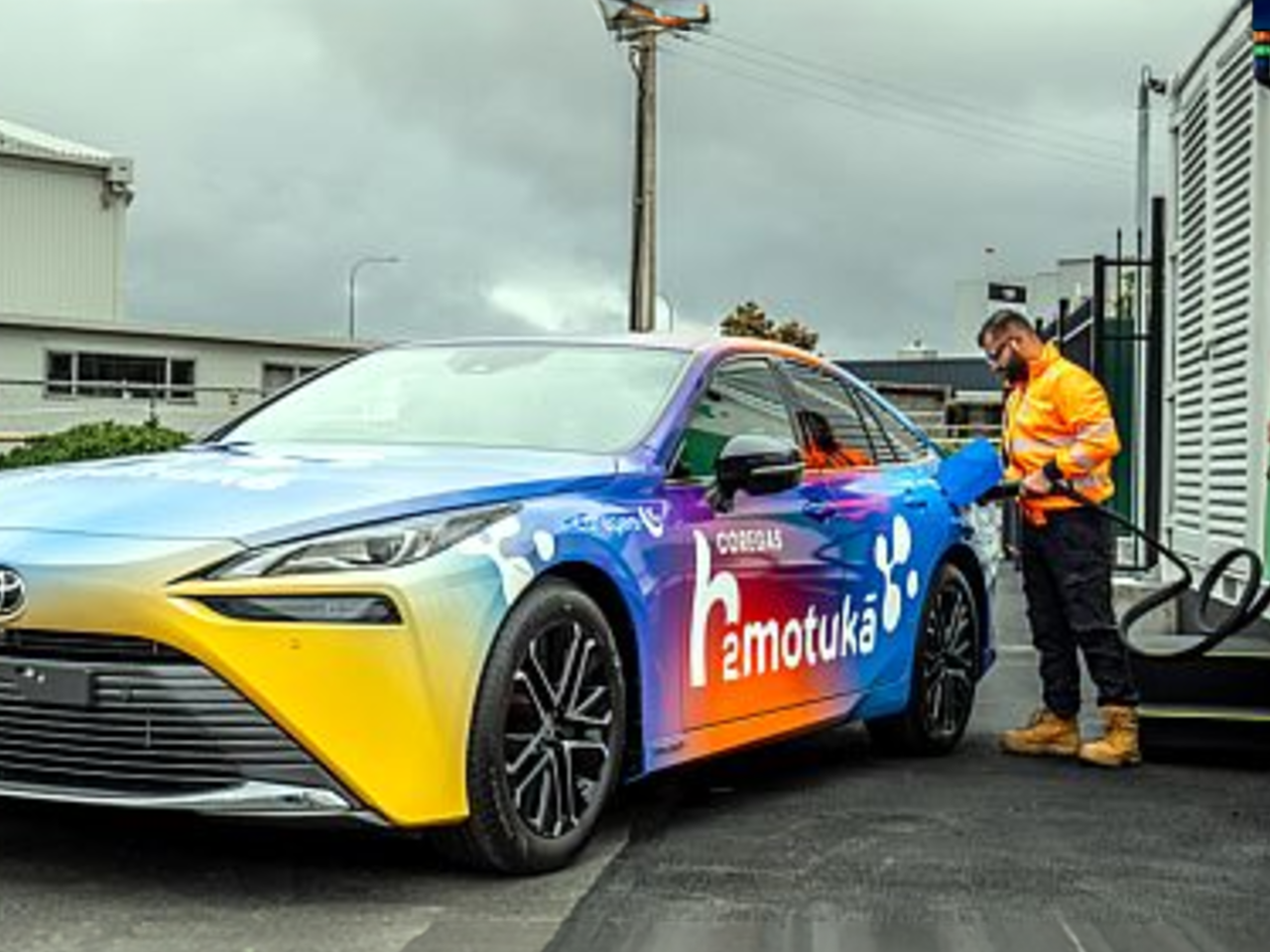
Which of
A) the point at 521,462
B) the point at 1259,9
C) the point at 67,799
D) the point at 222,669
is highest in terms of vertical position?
the point at 1259,9

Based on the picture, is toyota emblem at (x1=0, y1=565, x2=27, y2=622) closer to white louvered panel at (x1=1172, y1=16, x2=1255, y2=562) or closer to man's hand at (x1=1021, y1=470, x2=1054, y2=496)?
man's hand at (x1=1021, y1=470, x2=1054, y2=496)

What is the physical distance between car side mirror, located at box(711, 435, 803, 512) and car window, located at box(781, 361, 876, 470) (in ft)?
2.13

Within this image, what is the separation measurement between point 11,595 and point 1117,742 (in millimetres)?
4165

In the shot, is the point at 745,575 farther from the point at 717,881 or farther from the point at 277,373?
the point at 277,373

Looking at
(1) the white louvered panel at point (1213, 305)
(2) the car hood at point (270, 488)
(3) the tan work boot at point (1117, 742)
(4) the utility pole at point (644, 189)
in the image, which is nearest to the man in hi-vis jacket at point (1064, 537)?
(3) the tan work boot at point (1117, 742)

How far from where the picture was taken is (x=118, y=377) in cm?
3353

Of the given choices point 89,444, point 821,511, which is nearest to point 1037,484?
point 821,511

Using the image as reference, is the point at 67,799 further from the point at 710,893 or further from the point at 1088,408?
the point at 1088,408

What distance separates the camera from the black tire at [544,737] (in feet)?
14.2

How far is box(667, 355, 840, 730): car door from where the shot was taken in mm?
5176

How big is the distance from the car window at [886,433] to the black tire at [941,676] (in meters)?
0.47

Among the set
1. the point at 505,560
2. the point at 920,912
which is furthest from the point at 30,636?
the point at 920,912

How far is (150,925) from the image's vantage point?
4.07 m

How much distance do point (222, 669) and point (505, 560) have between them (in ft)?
2.44
